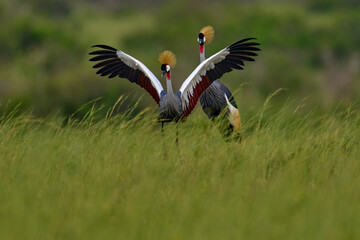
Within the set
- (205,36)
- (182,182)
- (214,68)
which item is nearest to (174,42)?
(205,36)

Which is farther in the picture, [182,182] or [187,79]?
[187,79]

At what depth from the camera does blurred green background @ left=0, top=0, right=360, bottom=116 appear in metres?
23.8

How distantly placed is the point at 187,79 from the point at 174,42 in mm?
23923

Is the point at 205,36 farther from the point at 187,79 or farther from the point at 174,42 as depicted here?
the point at 174,42

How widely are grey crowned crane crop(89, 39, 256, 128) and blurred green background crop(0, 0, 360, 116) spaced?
40.7ft

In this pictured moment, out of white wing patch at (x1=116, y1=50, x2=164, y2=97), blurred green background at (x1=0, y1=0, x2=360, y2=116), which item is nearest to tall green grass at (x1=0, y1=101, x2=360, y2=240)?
white wing patch at (x1=116, y1=50, x2=164, y2=97)

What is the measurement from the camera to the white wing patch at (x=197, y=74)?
251 inches

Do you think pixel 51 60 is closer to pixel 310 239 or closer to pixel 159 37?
pixel 159 37

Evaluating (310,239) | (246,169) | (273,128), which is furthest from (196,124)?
(310,239)

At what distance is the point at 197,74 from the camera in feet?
21.1

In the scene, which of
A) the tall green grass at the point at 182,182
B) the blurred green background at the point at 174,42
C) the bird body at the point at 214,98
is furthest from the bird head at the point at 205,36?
the blurred green background at the point at 174,42

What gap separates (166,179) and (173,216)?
80 cm

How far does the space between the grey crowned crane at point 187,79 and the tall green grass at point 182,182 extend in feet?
1.09

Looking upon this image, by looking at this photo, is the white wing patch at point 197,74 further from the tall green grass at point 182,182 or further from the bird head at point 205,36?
the bird head at point 205,36
